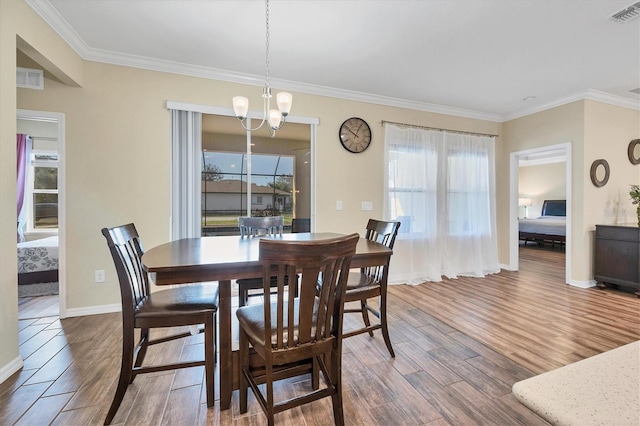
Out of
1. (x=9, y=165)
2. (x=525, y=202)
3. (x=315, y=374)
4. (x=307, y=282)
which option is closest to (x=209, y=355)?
(x=315, y=374)

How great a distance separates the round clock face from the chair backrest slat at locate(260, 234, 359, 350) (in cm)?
276

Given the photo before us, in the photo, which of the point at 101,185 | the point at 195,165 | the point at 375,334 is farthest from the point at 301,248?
the point at 101,185

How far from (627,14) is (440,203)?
104 inches

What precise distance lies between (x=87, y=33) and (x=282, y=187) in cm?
240

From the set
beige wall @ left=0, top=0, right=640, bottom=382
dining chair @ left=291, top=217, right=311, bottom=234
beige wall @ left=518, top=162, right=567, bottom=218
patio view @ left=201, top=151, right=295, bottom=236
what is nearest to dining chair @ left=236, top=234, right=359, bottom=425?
beige wall @ left=0, top=0, right=640, bottom=382

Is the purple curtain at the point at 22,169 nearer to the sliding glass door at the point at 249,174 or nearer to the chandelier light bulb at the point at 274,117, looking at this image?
the sliding glass door at the point at 249,174

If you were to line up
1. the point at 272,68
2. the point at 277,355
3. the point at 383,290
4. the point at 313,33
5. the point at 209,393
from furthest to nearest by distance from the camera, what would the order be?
the point at 272,68
the point at 313,33
the point at 383,290
the point at 209,393
the point at 277,355

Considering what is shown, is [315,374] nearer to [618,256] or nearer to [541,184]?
[618,256]

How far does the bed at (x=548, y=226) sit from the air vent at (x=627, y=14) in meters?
5.21

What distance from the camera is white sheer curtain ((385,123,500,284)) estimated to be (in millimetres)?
4191

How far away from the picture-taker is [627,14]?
7.48 ft

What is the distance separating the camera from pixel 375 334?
2.56 metres

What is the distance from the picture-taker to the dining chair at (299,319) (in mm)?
1216

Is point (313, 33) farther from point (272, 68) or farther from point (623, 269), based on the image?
point (623, 269)
